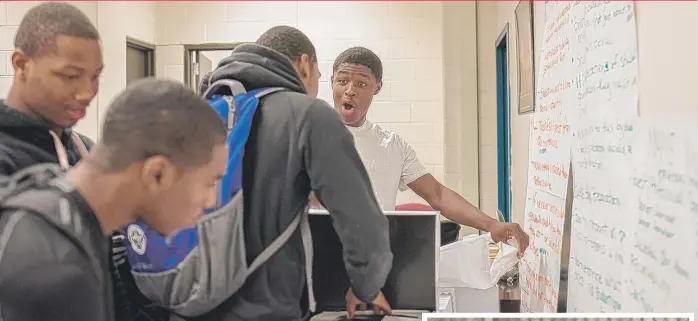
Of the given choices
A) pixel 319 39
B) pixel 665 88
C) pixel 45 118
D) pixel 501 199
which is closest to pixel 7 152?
pixel 45 118

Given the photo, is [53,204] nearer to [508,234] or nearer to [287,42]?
[287,42]

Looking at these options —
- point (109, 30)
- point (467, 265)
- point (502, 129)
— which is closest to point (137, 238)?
point (467, 265)

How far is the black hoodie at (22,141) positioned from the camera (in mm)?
980

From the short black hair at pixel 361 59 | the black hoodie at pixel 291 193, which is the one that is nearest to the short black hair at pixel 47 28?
the black hoodie at pixel 291 193

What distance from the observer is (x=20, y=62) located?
105 centimetres

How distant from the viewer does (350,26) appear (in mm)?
4051

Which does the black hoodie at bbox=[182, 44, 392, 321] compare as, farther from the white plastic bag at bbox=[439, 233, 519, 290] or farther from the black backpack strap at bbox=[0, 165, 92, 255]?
the white plastic bag at bbox=[439, 233, 519, 290]

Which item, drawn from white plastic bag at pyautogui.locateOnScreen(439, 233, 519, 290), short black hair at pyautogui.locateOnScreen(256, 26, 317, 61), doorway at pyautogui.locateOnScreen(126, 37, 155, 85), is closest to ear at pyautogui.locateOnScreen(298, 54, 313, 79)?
short black hair at pyautogui.locateOnScreen(256, 26, 317, 61)

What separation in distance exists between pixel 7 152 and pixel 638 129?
96 cm

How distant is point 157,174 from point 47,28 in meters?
0.39

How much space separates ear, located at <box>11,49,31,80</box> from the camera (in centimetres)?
104

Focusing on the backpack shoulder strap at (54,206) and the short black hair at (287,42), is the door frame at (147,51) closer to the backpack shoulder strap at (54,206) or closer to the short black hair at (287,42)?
the short black hair at (287,42)

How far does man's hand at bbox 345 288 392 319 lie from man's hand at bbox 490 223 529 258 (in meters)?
0.64

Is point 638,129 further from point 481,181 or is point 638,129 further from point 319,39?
point 319,39
